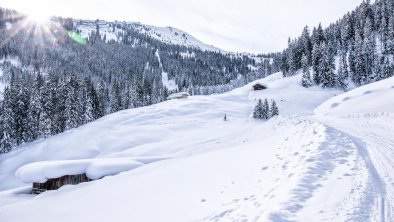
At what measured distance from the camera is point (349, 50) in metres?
97.6

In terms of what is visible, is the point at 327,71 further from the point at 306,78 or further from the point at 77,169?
the point at 77,169

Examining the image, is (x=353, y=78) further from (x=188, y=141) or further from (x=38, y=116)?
(x=38, y=116)

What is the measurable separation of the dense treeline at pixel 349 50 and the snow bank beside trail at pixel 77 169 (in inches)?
2929

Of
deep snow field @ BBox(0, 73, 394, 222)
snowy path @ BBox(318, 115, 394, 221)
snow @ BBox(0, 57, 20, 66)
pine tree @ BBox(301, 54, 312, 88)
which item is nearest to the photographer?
snowy path @ BBox(318, 115, 394, 221)

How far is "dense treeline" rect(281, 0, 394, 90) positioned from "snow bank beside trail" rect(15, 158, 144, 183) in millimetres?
74395

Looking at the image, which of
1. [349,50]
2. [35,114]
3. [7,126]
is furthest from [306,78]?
[7,126]

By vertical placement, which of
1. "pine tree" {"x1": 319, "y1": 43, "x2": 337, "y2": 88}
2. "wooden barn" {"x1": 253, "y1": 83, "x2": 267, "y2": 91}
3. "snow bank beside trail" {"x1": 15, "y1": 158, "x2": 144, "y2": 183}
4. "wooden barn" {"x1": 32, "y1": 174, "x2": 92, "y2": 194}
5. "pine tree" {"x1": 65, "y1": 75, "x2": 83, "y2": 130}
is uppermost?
"pine tree" {"x1": 319, "y1": 43, "x2": 337, "y2": 88}

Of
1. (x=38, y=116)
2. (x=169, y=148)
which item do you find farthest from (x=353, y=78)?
(x=38, y=116)

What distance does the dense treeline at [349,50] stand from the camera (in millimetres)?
90250

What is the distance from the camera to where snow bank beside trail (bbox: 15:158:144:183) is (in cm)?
2791

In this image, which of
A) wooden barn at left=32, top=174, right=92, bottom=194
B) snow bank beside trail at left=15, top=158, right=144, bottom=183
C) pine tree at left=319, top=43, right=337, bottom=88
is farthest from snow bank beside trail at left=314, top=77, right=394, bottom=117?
pine tree at left=319, top=43, right=337, bottom=88

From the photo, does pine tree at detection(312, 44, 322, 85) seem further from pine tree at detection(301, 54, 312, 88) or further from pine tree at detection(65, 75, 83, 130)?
pine tree at detection(65, 75, 83, 130)

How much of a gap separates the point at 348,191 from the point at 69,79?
7259cm

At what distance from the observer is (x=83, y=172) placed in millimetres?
28469
